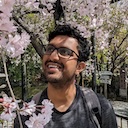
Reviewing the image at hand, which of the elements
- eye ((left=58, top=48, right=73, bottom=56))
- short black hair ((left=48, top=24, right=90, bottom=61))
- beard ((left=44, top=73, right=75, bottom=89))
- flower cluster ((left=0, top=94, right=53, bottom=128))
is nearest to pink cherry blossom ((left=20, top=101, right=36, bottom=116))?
flower cluster ((left=0, top=94, right=53, bottom=128))

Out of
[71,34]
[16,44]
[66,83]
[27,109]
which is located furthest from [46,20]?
[27,109]

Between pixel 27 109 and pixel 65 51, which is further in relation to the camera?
pixel 65 51

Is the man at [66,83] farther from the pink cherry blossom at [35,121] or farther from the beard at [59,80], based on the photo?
the pink cherry blossom at [35,121]

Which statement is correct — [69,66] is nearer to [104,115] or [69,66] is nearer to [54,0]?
[104,115]

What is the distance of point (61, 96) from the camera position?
4.79ft

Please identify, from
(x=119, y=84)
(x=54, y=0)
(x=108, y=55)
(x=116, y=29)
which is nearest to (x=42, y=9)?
(x=54, y=0)

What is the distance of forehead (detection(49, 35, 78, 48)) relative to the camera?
1.46 meters

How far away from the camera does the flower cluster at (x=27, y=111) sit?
0.92 meters

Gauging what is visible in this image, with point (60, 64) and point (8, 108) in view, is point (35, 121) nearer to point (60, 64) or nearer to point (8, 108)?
point (8, 108)

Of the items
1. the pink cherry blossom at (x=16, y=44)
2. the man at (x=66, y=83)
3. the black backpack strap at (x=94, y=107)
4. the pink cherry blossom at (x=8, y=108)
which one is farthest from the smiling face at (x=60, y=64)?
the pink cherry blossom at (x=8, y=108)

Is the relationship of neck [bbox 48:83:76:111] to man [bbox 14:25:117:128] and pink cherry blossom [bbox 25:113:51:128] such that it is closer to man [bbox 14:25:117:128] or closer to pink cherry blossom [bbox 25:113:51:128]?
man [bbox 14:25:117:128]

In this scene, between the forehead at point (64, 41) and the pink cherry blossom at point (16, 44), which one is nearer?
the pink cherry blossom at point (16, 44)

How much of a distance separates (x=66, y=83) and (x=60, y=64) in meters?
0.10

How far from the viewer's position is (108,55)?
49.8ft
